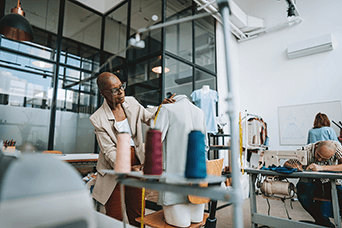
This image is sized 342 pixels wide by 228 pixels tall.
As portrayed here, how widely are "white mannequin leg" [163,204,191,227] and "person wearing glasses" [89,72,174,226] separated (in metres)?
0.32

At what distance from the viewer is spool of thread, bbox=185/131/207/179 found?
2.21 ft

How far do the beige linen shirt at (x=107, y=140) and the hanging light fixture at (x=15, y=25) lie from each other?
6.29ft

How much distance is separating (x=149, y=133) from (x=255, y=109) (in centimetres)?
561

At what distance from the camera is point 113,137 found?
62.0 inches

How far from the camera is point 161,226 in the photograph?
57.5 inches

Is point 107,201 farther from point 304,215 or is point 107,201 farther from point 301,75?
point 301,75

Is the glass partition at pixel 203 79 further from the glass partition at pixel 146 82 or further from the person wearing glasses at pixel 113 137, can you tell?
the person wearing glasses at pixel 113 137

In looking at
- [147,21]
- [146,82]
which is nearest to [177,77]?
[146,82]

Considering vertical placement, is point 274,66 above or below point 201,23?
below

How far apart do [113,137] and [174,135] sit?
45 centimetres

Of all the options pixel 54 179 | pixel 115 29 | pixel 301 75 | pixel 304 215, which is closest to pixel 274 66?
pixel 301 75

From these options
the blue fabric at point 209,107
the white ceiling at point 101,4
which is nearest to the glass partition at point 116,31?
the white ceiling at point 101,4

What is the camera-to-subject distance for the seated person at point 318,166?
2428 mm

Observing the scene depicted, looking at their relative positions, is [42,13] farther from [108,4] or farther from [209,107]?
[209,107]
